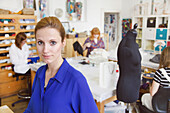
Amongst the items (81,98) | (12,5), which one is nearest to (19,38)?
(12,5)

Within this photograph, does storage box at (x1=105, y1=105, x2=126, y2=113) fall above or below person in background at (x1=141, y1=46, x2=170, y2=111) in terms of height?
below

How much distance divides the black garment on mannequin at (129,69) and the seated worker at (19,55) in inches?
97.3

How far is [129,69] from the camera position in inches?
78.3

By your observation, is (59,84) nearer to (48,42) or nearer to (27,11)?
(48,42)

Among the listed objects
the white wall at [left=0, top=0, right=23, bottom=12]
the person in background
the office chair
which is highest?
the white wall at [left=0, top=0, right=23, bottom=12]

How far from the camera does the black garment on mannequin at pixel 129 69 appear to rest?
1.96m

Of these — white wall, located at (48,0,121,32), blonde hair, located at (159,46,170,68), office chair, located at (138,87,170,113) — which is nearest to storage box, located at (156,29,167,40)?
white wall, located at (48,0,121,32)

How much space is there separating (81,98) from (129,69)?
44.4 inches

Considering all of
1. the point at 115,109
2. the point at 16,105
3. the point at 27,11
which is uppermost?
the point at 27,11

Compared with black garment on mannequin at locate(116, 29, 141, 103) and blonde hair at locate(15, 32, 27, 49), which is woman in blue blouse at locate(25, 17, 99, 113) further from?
blonde hair at locate(15, 32, 27, 49)

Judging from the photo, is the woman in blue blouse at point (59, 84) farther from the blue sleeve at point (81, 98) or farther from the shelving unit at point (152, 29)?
the shelving unit at point (152, 29)

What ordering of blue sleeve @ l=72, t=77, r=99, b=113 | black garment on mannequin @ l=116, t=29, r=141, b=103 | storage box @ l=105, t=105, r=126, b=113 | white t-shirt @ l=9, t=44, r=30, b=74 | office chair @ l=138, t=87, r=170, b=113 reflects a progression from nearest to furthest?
blue sleeve @ l=72, t=77, r=99, b=113, black garment on mannequin @ l=116, t=29, r=141, b=103, office chair @ l=138, t=87, r=170, b=113, storage box @ l=105, t=105, r=126, b=113, white t-shirt @ l=9, t=44, r=30, b=74

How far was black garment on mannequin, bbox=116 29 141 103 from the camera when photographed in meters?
1.96

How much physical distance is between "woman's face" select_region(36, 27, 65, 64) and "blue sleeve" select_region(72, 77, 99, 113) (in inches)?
8.8
